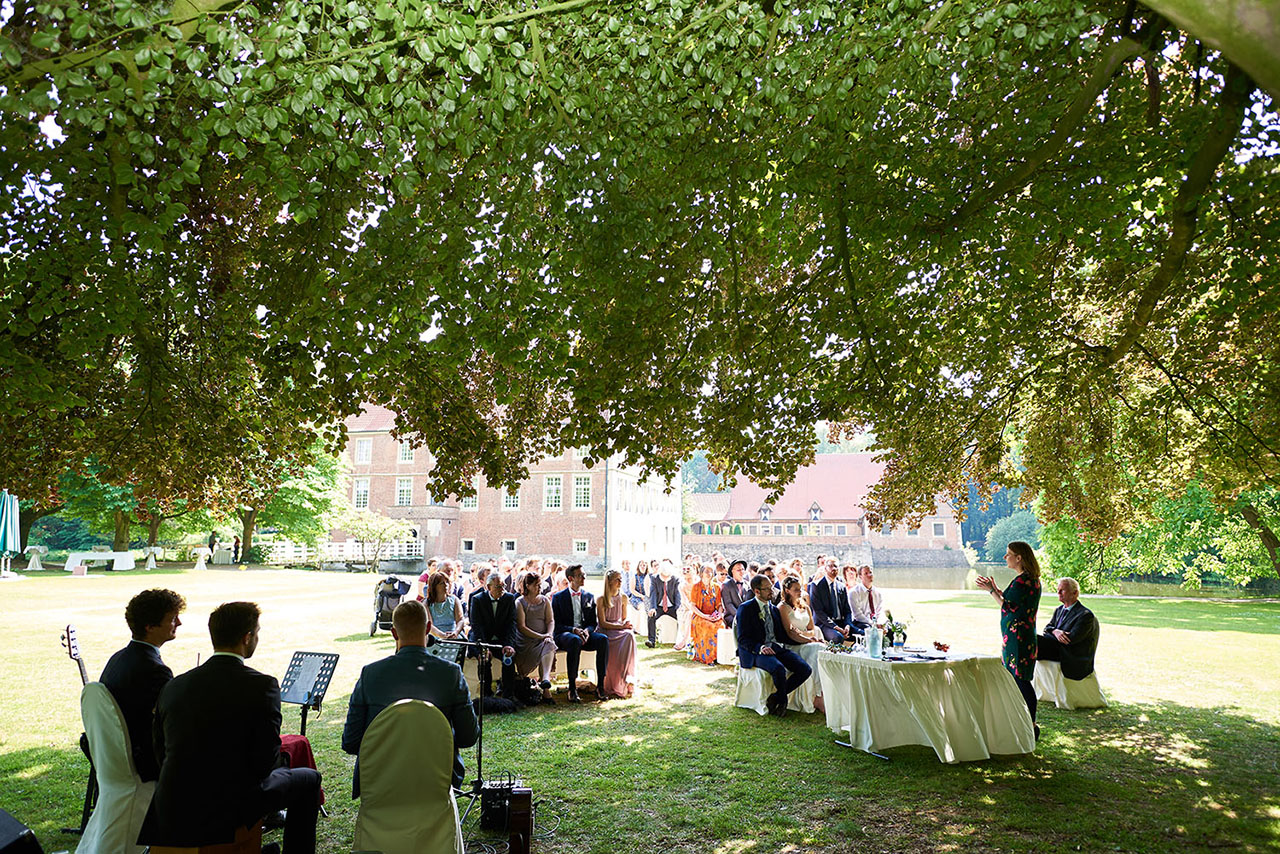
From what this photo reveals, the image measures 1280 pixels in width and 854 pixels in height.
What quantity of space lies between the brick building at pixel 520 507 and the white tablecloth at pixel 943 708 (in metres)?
42.0

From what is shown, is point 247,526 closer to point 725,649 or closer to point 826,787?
point 725,649

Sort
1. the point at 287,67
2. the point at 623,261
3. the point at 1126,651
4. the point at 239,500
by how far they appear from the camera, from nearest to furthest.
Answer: the point at 287,67 → the point at 623,261 → the point at 239,500 → the point at 1126,651

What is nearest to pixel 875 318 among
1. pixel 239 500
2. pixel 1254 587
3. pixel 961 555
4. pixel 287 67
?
pixel 287 67

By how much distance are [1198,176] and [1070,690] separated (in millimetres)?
7815

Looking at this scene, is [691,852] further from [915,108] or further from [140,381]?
[140,381]

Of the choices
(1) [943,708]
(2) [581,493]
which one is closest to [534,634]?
(1) [943,708]

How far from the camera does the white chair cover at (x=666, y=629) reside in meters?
18.7

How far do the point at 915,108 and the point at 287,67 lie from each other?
475 cm

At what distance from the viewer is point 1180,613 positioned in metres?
28.5

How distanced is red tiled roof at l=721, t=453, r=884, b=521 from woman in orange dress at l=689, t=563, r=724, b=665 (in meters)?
56.0

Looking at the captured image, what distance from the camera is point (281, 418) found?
8.12 metres

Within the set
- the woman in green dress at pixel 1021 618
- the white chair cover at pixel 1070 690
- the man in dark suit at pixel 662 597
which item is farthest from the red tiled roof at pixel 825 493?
the woman in green dress at pixel 1021 618

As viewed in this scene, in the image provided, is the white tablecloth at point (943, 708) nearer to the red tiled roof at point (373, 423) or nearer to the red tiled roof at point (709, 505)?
the red tiled roof at point (373, 423)

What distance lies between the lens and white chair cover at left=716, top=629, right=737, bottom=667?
15.0 m
